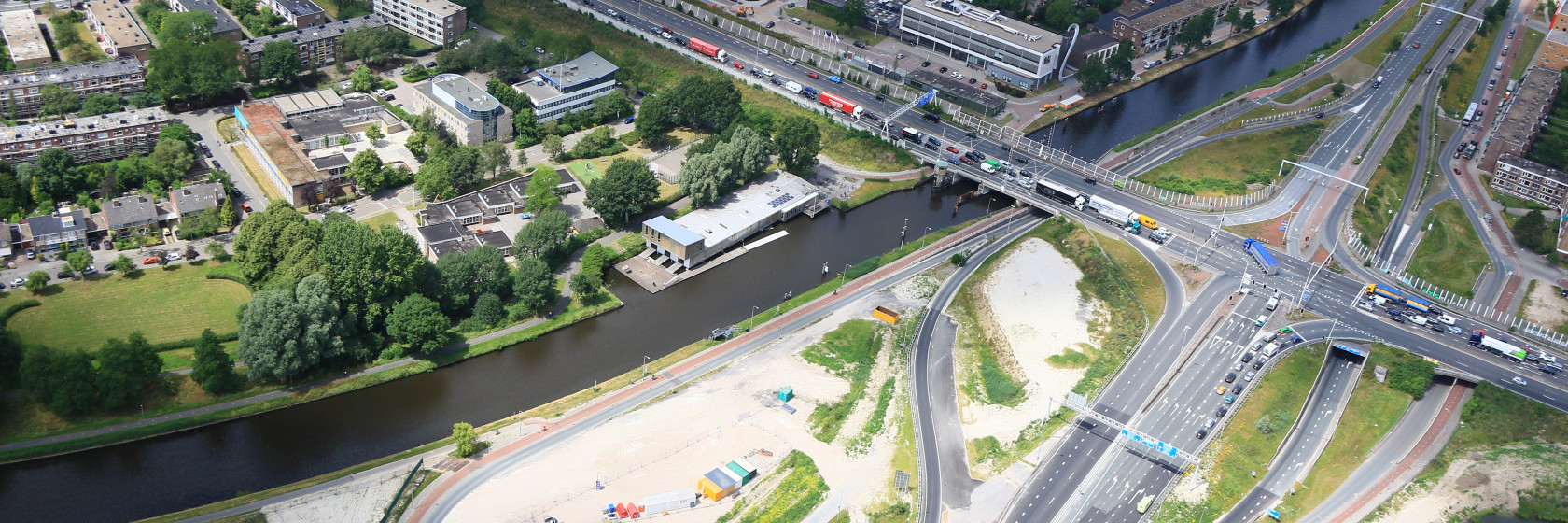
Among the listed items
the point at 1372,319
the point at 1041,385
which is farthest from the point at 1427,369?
the point at 1041,385

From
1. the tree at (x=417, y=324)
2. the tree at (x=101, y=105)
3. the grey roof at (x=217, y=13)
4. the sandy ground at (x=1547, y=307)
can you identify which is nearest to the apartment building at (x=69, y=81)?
the tree at (x=101, y=105)

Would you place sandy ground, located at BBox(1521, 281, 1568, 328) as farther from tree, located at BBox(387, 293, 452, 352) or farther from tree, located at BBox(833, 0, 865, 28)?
tree, located at BBox(387, 293, 452, 352)

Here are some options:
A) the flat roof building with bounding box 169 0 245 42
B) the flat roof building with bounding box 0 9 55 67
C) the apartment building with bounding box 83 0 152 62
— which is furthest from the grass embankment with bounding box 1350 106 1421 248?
the flat roof building with bounding box 0 9 55 67

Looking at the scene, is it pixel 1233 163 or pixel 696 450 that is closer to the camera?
pixel 696 450

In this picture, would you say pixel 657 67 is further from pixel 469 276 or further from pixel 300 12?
pixel 469 276

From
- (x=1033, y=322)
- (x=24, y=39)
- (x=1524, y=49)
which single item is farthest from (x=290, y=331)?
(x=1524, y=49)
